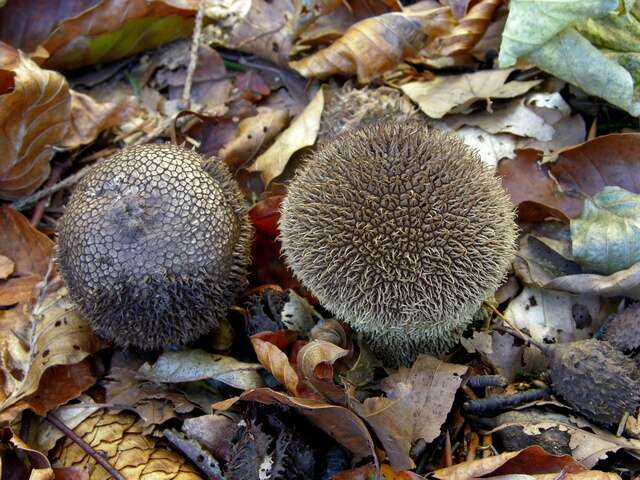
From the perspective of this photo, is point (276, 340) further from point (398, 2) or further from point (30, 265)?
point (398, 2)

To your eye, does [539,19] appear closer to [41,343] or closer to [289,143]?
[289,143]

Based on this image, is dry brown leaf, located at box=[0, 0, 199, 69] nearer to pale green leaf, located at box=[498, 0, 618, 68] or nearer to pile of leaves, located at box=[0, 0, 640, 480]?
pile of leaves, located at box=[0, 0, 640, 480]

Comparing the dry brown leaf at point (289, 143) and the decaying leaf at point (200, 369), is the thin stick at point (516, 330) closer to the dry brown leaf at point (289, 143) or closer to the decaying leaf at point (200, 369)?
the decaying leaf at point (200, 369)

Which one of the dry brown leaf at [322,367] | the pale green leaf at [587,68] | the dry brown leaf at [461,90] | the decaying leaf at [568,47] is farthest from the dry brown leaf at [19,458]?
the pale green leaf at [587,68]

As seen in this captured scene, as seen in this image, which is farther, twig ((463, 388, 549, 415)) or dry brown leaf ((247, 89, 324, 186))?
dry brown leaf ((247, 89, 324, 186))

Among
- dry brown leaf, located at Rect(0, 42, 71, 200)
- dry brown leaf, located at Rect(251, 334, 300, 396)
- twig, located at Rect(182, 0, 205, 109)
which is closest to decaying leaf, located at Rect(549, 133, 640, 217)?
dry brown leaf, located at Rect(251, 334, 300, 396)

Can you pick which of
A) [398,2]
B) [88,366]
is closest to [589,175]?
[398,2]

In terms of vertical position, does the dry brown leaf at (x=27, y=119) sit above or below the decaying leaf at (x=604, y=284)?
above
